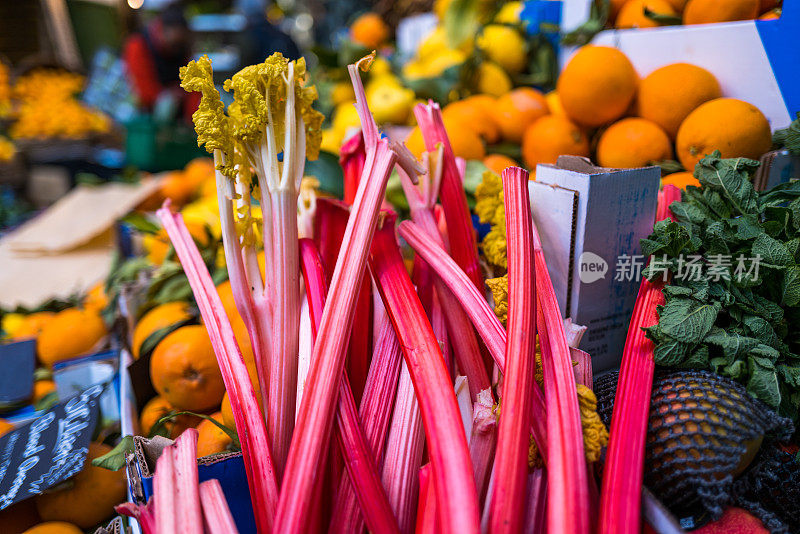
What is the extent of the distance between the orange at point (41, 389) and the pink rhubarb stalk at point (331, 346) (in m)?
1.36

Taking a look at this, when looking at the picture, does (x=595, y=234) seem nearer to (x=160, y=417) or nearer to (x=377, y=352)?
(x=377, y=352)

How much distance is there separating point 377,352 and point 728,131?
1.19m

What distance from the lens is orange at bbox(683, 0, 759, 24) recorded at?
158 centimetres

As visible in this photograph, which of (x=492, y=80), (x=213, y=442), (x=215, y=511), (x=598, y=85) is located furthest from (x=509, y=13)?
(x=215, y=511)

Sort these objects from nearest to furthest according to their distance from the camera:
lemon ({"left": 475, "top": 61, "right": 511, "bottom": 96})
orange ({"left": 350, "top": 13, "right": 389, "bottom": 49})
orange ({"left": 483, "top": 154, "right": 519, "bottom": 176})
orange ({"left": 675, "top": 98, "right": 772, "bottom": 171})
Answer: orange ({"left": 675, "top": 98, "right": 772, "bottom": 171}) < orange ({"left": 483, "top": 154, "right": 519, "bottom": 176}) < lemon ({"left": 475, "top": 61, "right": 511, "bottom": 96}) < orange ({"left": 350, "top": 13, "right": 389, "bottom": 49})

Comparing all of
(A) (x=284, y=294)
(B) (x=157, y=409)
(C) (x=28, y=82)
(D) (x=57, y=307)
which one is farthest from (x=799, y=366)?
(C) (x=28, y=82)

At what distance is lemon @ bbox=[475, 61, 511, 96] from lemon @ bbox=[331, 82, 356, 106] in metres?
0.87

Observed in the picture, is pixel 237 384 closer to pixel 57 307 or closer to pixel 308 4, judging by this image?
pixel 57 307

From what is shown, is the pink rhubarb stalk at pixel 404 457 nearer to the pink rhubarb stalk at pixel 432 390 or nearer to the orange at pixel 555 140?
the pink rhubarb stalk at pixel 432 390

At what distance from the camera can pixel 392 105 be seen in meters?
2.39

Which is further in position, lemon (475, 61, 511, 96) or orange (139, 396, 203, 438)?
lemon (475, 61, 511, 96)

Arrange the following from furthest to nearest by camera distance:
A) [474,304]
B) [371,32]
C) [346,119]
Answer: [371,32] < [346,119] < [474,304]

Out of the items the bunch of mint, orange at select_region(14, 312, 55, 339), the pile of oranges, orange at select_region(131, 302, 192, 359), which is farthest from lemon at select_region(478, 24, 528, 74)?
orange at select_region(14, 312, 55, 339)

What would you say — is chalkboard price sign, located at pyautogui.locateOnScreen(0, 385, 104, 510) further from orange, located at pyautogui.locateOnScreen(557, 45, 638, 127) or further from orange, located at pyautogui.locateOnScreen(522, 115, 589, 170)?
orange, located at pyautogui.locateOnScreen(557, 45, 638, 127)
